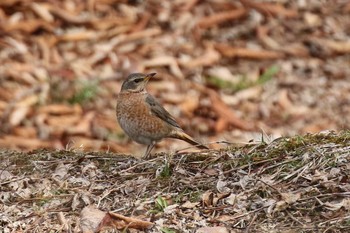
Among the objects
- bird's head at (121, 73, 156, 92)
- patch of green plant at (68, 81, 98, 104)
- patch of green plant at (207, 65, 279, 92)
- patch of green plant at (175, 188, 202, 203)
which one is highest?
patch of green plant at (175, 188, 202, 203)

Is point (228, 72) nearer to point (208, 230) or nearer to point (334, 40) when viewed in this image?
point (334, 40)

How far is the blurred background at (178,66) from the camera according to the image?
11.2m

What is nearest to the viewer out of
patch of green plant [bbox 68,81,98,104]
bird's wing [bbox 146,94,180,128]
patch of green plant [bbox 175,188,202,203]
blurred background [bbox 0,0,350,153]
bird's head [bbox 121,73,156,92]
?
patch of green plant [bbox 175,188,202,203]

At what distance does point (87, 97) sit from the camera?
1151 cm

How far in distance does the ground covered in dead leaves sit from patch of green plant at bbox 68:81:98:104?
423cm

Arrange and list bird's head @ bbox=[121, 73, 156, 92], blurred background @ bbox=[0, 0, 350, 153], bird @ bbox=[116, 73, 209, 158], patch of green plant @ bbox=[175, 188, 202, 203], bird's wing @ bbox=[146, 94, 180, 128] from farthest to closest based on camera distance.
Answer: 1. blurred background @ bbox=[0, 0, 350, 153]
2. bird's head @ bbox=[121, 73, 156, 92]
3. bird's wing @ bbox=[146, 94, 180, 128]
4. bird @ bbox=[116, 73, 209, 158]
5. patch of green plant @ bbox=[175, 188, 202, 203]

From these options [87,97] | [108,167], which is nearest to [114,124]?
[87,97]

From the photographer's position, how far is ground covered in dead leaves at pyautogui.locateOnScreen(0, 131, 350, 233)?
5957 mm

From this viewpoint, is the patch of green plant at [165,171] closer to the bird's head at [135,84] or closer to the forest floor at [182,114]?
the forest floor at [182,114]

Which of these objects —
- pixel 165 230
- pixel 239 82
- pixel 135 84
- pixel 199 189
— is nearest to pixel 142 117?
pixel 135 84

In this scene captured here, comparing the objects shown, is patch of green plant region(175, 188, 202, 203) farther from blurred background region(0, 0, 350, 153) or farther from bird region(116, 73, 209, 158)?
blurred background region(0, 0, 350, 153)

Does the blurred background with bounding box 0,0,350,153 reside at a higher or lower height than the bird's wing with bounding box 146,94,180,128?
lower

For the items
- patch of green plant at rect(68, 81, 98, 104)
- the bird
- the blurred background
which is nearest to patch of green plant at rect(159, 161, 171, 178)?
the bird

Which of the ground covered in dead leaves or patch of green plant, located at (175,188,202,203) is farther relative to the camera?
patch of green plant, located at (175,188,202,203)
